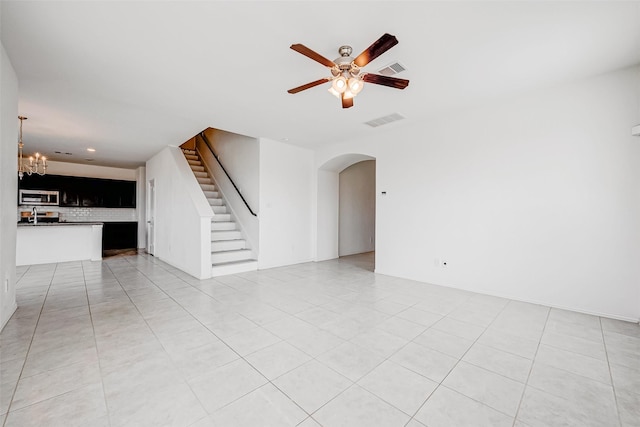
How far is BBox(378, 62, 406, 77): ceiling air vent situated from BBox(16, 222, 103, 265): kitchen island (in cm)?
778

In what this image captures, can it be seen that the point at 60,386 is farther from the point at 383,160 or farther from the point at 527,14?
the point at 383,160

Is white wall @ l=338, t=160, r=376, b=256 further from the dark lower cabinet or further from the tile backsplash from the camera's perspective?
the tile backsplash

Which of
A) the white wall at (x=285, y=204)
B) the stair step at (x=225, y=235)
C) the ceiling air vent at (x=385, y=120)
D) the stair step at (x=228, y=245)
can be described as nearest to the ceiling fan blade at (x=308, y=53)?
the ceiling air vent at (x=385, y=120)

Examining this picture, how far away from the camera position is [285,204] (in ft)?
20.6

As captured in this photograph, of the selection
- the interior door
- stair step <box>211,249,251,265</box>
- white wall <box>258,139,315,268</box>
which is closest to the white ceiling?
white wall <box>258,139,315,268</box>

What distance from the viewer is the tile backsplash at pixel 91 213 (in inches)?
319

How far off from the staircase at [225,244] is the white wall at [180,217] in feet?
1.01

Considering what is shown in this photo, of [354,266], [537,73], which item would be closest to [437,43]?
[537,73]

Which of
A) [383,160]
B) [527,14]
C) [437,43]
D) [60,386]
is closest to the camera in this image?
[60,386]

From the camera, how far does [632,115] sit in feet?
9.96

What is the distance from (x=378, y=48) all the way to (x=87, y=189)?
33.2 feet

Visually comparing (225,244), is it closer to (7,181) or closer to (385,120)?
(7,181)

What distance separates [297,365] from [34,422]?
1.62m

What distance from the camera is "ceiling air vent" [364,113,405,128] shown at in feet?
14.6
